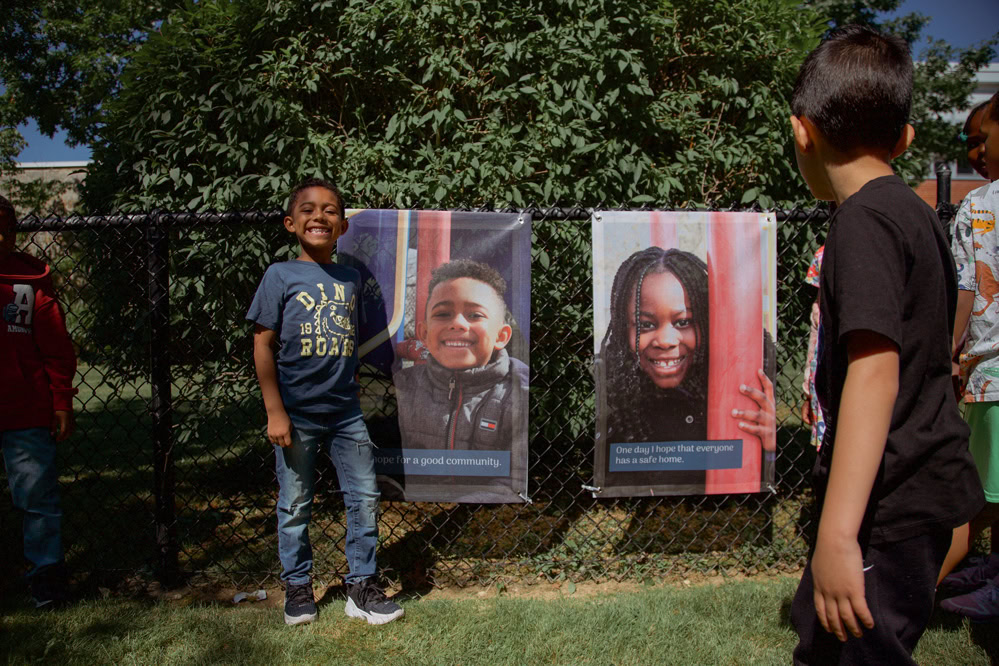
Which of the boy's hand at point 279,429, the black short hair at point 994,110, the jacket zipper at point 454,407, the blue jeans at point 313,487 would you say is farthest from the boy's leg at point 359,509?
the black short hair at point 994,110

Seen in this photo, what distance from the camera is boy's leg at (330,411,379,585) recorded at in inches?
114

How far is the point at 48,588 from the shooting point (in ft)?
9.85

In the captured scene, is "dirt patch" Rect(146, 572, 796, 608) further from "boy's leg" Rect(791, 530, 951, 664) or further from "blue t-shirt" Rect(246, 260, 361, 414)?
"boy's leg" Rect(791, 530, 951, 664)

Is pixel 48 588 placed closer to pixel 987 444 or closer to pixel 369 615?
pixel 369 615

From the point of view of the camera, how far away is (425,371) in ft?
10.0

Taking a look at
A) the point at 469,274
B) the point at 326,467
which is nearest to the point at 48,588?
the point at 326,467

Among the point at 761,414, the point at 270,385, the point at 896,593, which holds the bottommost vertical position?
the point at 896,593

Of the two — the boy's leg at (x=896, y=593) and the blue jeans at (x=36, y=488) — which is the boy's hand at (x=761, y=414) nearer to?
the boy's leg at (x=896, y=593)

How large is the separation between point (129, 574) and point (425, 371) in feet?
5.91

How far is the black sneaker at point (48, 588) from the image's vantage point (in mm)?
2982

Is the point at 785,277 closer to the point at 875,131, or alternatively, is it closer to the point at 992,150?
the point at 992,150

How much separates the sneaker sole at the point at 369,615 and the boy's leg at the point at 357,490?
0.10 m

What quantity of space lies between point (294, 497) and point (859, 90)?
2.48 m

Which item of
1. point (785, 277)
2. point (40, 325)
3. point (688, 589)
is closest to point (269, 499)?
point (40, 325)
